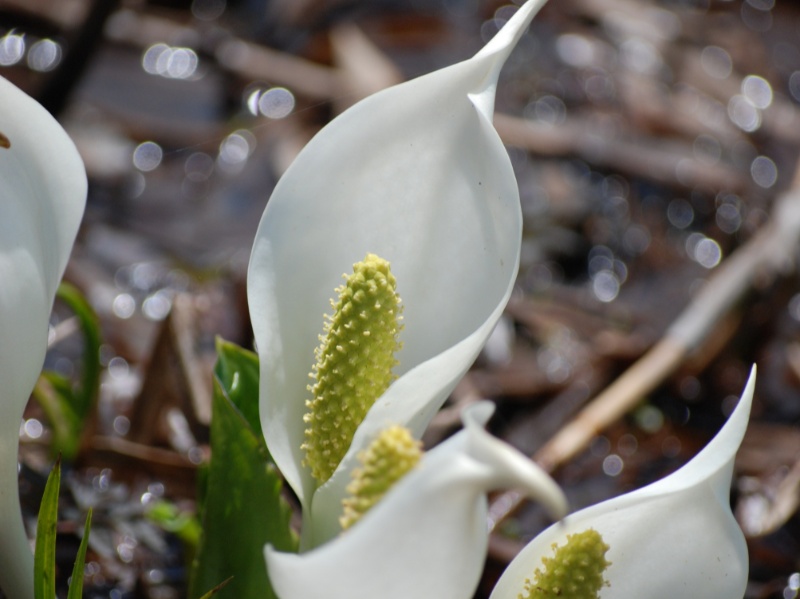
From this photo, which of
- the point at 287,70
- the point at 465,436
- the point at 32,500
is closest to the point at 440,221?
the point at 465,436

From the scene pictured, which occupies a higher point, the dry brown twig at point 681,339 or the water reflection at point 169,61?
the dry brown twig at point 681,339

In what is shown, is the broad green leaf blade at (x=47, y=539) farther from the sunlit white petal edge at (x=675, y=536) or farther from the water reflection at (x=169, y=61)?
the water reflection at (x=169, y=61)

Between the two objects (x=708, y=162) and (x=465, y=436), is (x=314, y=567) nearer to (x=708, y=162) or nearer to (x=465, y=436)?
(x=465, y=436)

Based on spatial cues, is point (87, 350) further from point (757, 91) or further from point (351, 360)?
point (757, 91)

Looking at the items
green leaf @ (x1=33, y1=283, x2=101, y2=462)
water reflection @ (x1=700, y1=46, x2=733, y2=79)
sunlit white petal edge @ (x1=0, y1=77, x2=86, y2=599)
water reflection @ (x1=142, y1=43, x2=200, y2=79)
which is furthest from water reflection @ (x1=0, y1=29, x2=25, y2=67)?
water reflection @ (x1=700, y1=46, x2=733, y2=79)

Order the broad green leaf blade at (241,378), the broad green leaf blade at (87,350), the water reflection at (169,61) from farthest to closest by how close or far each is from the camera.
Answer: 1. the water reflection at (169,61)
2. the broad green leaf blade at (87,350)
3. the broad green leaf blade at (241,378)

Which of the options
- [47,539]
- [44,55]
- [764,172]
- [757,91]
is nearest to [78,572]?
[47,539]

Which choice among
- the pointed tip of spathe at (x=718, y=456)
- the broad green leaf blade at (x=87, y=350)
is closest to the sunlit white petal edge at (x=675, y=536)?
the pointed tip of spathe at (x=718, y=456)
